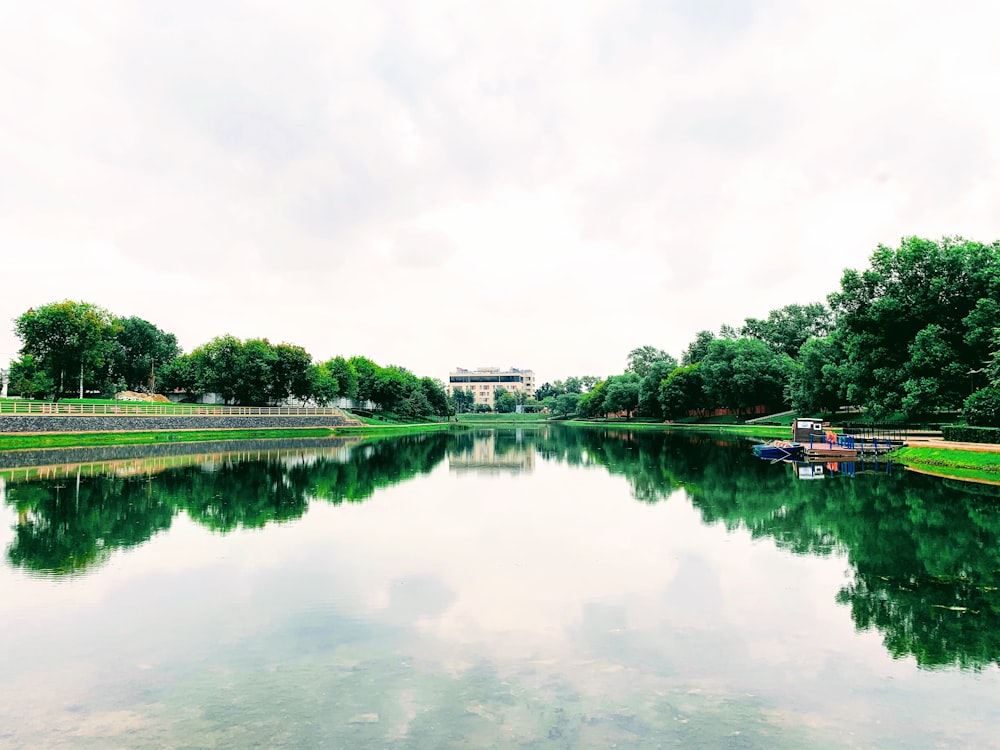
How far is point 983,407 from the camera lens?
3456 centimetres

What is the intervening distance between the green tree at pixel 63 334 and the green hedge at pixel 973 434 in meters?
71.5

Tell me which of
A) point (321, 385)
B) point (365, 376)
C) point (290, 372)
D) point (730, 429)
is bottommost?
point (730, 429)

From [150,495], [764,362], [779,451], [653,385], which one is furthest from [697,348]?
[150,495]

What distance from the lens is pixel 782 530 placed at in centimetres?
1669

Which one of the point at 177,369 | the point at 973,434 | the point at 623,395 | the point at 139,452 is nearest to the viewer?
the point at 973,434

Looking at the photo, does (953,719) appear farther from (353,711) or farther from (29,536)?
(29,536)

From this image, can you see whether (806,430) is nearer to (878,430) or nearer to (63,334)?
(878,430)

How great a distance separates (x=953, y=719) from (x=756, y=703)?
6.59ft

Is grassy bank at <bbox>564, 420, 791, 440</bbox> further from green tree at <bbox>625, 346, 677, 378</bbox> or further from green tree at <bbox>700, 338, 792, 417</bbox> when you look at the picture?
green tree at <bbox>625, 346, 677, 378</bbox>

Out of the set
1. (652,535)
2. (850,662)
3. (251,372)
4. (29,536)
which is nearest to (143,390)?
(251,372)

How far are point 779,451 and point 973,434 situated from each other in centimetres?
1060

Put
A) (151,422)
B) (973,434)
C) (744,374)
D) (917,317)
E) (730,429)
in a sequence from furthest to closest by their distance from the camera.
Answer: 1. (730,429)
2. (744,374)
3. (151,422)
4. (917,317)
5. (973,434)

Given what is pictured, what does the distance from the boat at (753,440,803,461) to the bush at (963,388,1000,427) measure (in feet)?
31.6

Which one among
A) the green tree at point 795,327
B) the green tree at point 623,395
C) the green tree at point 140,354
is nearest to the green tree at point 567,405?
the green tree at point 623,395
